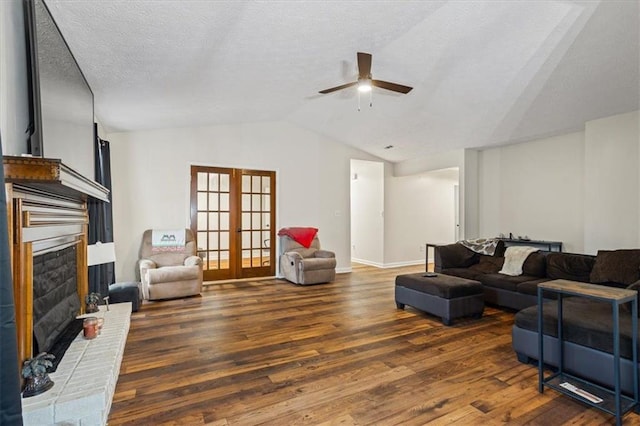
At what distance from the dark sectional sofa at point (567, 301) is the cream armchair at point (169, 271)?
12.3 feet

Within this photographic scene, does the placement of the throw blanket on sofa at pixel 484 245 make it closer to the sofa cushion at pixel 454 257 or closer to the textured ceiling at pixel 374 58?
the sofa cushion at pixel 454 257

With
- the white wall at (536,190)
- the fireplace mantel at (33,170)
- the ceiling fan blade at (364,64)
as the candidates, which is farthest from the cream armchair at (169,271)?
the white wall at (536,190)

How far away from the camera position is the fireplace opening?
1.96 m

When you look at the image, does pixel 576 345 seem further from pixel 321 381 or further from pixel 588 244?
pixel 588 244

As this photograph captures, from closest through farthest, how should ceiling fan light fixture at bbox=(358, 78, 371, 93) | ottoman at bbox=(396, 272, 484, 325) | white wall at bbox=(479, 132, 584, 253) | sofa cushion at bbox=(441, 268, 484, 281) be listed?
ceiling fan light fixture at bbox=(358, 78, 371, 93) < ottoman at bbox=(396, 272, 484, 325) < sofa cushion at bbox=(441, 268, 484, 281) < white wall at bbox=(479, 132, 584, 253)

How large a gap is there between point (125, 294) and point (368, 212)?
220 inches

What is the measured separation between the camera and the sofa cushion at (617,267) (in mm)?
3439

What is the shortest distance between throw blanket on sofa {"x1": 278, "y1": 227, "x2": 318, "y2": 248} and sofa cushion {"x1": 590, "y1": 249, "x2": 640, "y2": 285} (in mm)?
4252

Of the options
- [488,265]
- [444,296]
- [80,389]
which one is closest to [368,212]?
[488,265]

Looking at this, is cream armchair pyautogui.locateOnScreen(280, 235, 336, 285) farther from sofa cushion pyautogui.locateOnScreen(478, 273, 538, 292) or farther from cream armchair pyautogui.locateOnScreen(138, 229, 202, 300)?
sofa cushion pyautogui.locateOnScreen(478, 273, 538, 292)

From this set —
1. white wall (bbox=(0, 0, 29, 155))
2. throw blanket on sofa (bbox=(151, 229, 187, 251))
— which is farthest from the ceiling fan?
throw blanket on sofa (bbox=(151, 229, 187, 251))

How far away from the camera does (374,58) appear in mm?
3664

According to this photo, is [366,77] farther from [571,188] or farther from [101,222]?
[571,188]

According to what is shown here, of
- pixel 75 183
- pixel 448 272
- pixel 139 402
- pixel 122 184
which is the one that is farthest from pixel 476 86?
pixel 122 184
